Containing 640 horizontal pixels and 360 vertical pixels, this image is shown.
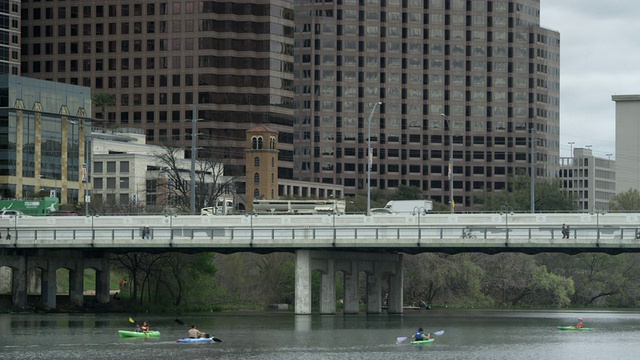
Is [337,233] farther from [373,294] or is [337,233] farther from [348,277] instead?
[373,294]

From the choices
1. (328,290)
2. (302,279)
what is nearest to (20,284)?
(302,279)

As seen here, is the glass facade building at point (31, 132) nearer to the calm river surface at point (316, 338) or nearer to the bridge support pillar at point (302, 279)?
the calm river surface at point (316, 338)

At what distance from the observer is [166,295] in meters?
134

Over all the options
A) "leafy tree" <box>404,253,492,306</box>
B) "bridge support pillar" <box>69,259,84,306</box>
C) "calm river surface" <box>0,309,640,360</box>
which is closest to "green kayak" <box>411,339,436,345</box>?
"calm river surface" <box>0,309,640,360</box>

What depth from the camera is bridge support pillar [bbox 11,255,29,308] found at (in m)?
124

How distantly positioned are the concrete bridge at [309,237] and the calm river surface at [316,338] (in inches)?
221

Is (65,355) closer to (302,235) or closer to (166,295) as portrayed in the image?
(302,235)

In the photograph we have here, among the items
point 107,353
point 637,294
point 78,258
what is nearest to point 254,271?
point 78,258

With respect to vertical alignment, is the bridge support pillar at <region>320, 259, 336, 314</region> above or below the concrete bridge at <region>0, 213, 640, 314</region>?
below

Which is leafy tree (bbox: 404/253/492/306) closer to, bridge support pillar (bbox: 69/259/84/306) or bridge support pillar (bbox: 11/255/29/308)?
bridge support pillar (bbox: 69/259/84/306)

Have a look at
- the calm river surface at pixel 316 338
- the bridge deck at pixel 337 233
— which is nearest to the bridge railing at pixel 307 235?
the bridge deck at pixel 337 233

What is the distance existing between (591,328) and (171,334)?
1294 inches

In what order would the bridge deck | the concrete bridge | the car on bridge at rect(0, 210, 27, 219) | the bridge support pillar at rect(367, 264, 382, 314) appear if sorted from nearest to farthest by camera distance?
the bridge deck → the concrete bridge → the car on bridge at rect(0, 210, 27, 219) → the bridge support pillar at rect(367, 264, 382, 314)

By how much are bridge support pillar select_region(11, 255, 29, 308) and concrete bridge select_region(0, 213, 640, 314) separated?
9 centimetres
